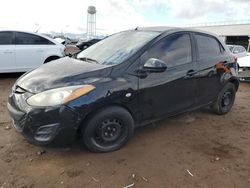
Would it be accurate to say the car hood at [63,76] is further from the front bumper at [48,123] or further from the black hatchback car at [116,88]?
the front bumper at [48,123]

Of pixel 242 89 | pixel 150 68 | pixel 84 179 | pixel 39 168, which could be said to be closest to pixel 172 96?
pixel 150 68

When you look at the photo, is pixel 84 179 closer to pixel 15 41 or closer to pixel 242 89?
pixel 15 41

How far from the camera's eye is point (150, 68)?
150 inches

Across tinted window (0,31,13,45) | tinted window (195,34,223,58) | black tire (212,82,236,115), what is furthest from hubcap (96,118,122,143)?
tinted window (0,31,13,45)

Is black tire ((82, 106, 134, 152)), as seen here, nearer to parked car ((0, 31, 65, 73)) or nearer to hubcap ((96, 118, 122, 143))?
hubcap ((96, 118, 122, 143))

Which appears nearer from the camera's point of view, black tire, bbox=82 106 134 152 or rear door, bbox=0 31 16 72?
black tire, bbox=82 106 134 152

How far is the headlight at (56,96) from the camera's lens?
10.8 ft

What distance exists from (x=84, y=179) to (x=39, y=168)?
0.62 m

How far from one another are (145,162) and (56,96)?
1393 mm

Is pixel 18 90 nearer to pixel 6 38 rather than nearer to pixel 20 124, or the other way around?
pixel 20 124

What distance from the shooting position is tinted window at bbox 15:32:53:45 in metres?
8.54

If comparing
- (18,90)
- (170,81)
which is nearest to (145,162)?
(170,81)

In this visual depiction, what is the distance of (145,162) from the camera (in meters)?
3.61

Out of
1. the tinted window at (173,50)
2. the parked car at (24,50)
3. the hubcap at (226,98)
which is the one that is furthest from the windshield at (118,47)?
the parked car at (24,50)
